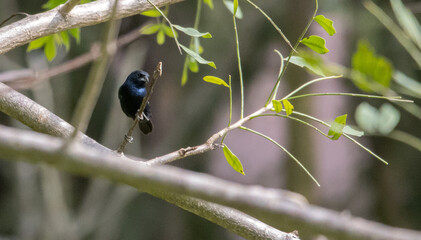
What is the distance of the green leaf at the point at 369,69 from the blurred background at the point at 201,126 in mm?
2614

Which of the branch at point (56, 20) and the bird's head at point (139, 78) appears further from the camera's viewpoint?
the bird's head at point (139, 78)

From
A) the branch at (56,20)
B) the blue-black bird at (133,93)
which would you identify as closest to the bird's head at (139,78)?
the blue-black bird at (133,93)

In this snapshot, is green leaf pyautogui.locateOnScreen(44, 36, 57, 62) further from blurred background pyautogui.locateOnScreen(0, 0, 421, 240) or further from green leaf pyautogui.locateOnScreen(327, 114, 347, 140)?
blurred background pyautogui.locateOnScreen(0, 0, 421, 240)

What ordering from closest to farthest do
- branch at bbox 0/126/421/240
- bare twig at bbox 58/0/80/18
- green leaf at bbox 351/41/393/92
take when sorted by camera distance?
1. branch at bbox 0/126/421/240
2. green leaf at bbox 351/41/393/92
3. bare twig at bbox 58/0/80/18

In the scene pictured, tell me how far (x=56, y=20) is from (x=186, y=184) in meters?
0.92

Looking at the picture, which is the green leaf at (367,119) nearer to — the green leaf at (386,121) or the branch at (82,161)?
the green leaf at (386,121)

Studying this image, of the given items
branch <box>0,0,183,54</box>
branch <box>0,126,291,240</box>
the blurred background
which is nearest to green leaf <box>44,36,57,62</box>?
branch <box>0,0,183,54</box>

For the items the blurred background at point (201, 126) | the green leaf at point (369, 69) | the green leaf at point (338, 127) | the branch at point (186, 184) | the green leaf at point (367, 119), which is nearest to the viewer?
the branch at point (186, 184)

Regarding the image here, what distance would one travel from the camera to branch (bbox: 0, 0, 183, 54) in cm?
125

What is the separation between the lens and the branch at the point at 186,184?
16.7 inches

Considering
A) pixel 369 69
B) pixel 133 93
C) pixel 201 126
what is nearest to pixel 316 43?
pixel 369 69

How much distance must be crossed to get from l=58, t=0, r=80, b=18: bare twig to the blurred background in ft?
6.80

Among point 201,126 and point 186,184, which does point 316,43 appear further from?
point 201,126

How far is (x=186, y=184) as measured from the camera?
0.46 m
